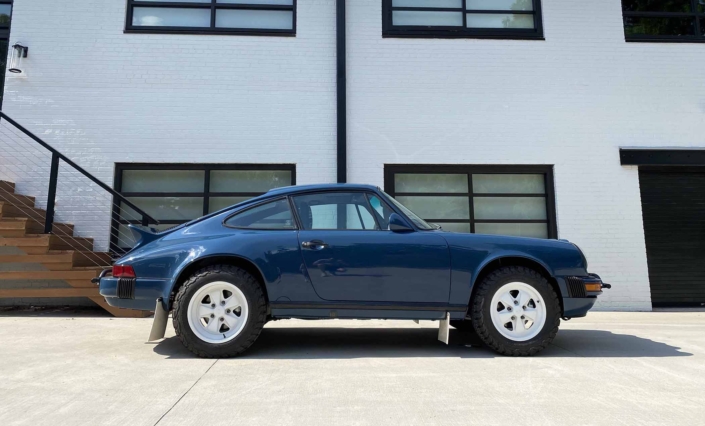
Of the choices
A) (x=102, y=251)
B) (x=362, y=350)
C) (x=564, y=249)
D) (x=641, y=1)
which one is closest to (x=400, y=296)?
(x=362, y=350)

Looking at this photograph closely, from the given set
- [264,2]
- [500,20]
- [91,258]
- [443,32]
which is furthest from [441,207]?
[91,258]

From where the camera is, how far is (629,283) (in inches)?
266

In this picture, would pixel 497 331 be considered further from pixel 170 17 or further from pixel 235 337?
pixel 170 17

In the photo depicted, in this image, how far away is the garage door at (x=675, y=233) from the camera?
6977mm

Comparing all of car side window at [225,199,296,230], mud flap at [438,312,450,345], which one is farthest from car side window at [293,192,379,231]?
mud flap at [438,312,450,345]

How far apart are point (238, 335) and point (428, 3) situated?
6611 millimetres

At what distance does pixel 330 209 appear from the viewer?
3.68 metres

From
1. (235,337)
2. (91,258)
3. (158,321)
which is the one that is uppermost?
(91,258)

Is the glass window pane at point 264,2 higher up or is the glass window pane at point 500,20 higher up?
the glass window pane at point 264,2

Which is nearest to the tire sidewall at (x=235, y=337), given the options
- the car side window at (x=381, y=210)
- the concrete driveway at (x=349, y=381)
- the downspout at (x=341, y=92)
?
the concrete driveway at (x=349, y=381)

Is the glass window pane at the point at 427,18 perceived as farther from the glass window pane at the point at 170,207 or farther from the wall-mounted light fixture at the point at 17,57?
the wall-mounted light fixture at the point at 17,57

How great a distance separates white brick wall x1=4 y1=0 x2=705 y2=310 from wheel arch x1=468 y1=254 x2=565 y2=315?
139 inches

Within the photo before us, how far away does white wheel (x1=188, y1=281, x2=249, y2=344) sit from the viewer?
10.9 ft

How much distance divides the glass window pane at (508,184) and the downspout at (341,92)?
216 centimetres
